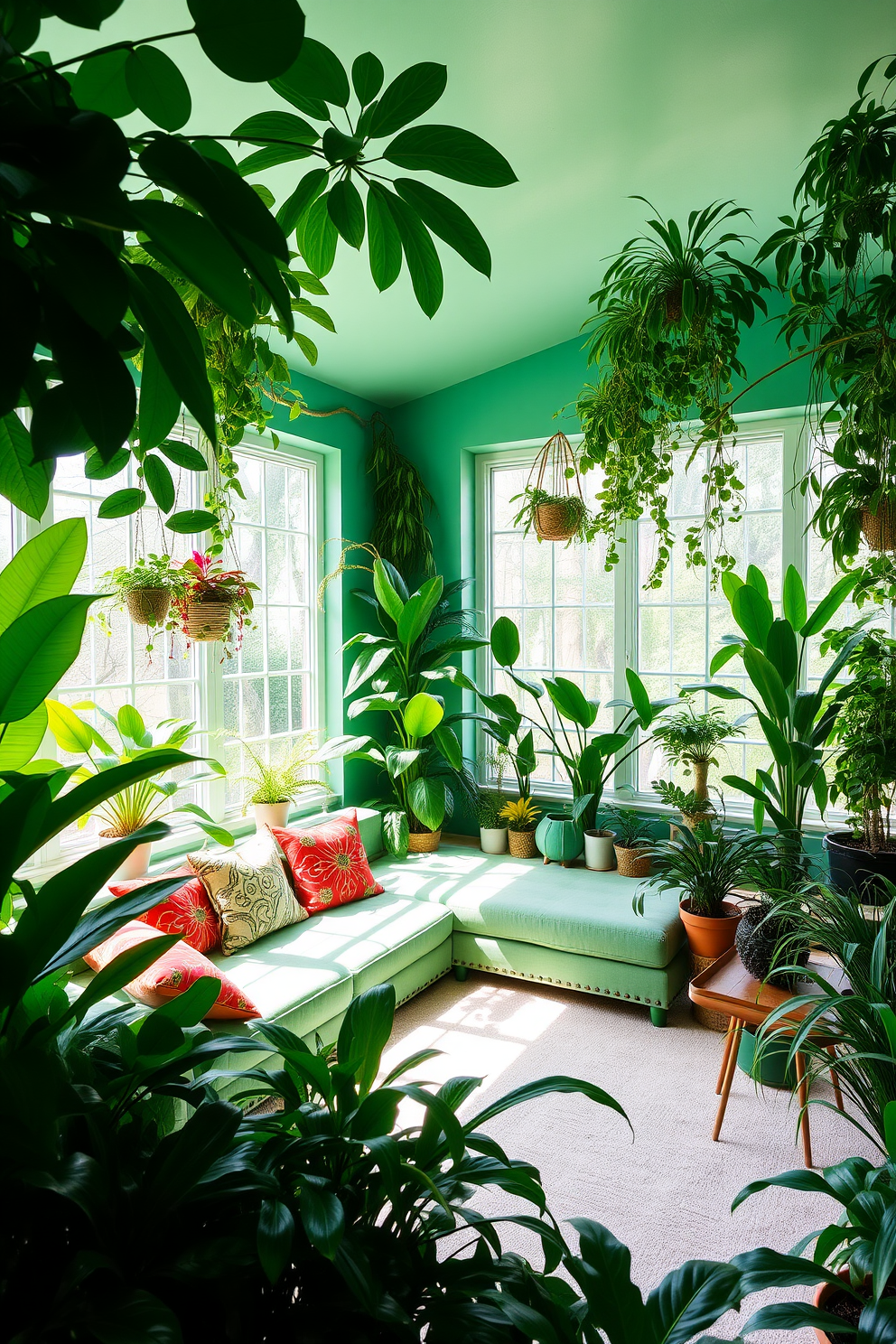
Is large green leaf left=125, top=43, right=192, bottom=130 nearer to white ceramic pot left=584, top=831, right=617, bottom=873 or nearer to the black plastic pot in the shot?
the black plastic pot

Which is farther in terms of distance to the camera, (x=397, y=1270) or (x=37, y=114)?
(x=397, y=1270)

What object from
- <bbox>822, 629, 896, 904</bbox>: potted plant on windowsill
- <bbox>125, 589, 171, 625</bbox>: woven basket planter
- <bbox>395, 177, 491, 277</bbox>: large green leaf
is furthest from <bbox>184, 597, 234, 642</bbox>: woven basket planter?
<bbox>395, 177, 491, 277</bbox>: large green leaf

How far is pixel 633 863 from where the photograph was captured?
154 inches

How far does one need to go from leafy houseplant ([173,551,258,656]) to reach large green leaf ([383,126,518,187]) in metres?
2.50

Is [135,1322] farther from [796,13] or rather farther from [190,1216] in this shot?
[796,13]

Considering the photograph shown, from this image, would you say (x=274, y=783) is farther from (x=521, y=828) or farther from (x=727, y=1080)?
(x=727, y=1080)

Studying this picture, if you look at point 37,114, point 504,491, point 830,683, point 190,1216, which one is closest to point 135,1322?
point 190,1216

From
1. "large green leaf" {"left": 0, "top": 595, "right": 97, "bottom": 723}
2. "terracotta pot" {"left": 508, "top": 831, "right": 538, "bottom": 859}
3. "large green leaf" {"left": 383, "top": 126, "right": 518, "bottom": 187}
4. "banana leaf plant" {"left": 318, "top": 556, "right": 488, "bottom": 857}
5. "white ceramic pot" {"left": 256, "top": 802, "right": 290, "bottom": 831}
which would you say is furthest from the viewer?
"terracotta pot" {"left": 508, "top": 831, "right": 538, "bottom": 859}

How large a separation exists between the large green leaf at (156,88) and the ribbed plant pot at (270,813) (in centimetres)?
Answer: 337

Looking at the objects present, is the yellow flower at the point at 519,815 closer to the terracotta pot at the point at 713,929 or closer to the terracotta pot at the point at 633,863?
the terracotta pot at the point at 633,863

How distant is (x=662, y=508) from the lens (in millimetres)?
2748

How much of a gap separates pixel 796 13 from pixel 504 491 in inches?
109

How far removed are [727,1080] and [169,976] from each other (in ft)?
5.56

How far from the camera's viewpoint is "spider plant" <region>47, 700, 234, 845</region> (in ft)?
8.25
